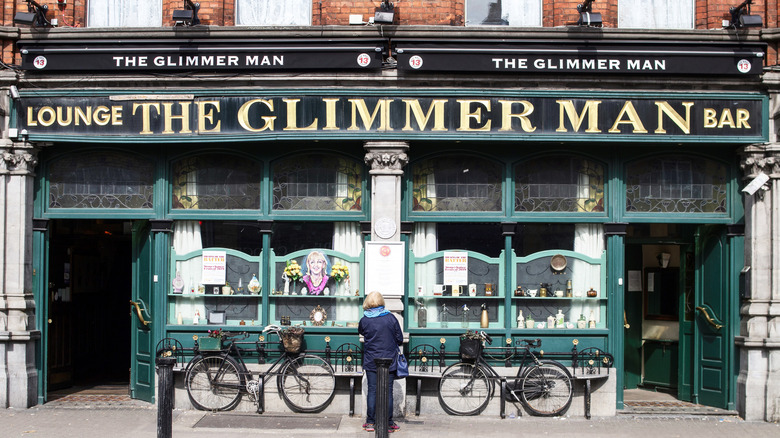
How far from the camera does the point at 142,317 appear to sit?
462 inches

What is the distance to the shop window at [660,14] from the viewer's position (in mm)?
11672

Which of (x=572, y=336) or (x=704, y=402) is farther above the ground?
(x=572, y=336)

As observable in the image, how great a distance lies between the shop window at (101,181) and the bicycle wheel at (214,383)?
2394 millimetres

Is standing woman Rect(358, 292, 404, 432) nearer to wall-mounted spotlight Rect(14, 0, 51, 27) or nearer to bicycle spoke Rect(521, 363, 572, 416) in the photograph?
bicycle spoke Rect(521, 363, 572, 416)

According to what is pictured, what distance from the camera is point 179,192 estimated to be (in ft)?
38.3

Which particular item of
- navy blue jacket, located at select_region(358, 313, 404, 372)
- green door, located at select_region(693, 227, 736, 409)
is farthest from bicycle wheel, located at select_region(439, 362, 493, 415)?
green door, located at select_region(693, 227, 736, 409)

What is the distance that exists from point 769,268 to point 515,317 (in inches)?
135

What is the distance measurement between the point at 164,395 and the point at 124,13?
626cm

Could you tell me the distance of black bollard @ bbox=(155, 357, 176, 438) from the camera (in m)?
7.76

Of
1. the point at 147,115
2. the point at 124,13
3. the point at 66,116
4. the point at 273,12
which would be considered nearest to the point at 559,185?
the point at 273,12

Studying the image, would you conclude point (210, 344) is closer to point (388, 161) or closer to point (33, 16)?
point (388, 161)

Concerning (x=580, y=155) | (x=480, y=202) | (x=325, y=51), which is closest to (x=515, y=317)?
(x=480, y=202)

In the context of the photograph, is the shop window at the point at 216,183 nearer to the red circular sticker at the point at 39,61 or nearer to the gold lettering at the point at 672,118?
the red circular sticker at the point at 39,61

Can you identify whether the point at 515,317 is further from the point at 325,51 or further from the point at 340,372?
the point at 325,51
